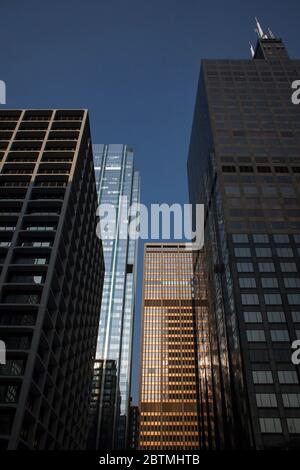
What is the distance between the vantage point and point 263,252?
8488 cm

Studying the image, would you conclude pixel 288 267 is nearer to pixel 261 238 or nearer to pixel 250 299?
pixel 261 238

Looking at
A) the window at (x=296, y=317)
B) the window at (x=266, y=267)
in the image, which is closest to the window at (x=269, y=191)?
the window at (x=266, y=267)

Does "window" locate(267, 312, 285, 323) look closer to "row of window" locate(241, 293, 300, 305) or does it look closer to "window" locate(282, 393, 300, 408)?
"row of window" locate(241, 293, 300, 305)

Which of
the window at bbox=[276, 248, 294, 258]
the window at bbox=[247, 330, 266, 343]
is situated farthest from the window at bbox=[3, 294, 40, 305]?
the window at bbox=[276, 248, 294, 258]

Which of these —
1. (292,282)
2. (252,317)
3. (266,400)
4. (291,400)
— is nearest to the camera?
(266,400)

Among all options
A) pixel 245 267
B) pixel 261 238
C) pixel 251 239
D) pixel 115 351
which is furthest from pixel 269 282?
pixel 115 351

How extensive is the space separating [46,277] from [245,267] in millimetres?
45692

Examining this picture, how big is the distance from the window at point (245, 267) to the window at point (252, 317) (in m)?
9.37

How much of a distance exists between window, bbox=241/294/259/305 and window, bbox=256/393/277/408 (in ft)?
55.9

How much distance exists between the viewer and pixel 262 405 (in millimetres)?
64938

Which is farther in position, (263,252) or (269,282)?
(263,252)

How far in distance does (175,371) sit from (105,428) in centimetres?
5072

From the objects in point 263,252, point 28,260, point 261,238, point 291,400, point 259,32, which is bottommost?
point 291,400

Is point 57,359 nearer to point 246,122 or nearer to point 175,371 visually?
point 246,122
